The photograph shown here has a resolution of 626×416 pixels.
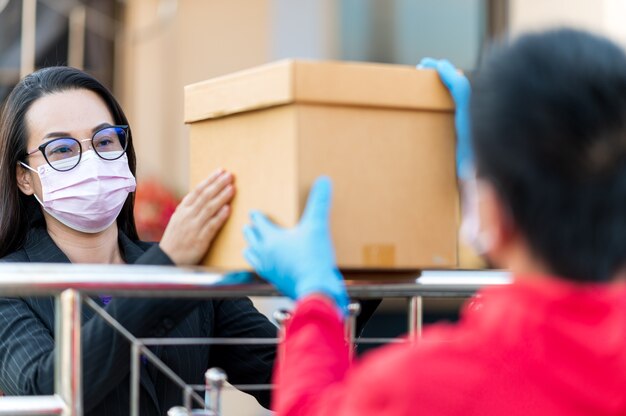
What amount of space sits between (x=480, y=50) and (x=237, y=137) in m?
4.40

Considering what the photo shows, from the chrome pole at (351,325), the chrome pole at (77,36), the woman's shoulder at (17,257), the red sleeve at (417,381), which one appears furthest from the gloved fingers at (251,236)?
the chrome pole at (77,36)

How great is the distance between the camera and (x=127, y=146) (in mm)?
2439

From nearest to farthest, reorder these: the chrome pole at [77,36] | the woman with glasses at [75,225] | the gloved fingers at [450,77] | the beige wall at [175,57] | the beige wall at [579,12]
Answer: the gloved fingers at [450,77], the woman with glasses at [75,225], the beige wall at [579,12], the beige wall at [175,57], the chrome pole at [77,36]

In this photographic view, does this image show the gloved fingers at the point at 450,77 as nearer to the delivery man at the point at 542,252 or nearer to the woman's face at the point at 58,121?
the delivery man at the point at 542,252

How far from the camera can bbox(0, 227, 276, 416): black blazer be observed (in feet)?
6.30

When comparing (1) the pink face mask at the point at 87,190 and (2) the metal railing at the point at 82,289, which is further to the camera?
(1) the pink face mask at the point at 87,190

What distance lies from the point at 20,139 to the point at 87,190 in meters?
0.24

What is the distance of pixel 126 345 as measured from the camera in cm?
193

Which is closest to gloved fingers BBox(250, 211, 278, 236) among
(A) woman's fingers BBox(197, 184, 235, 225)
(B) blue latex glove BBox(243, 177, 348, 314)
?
(B) blue latex glove BBox(243, 177, 348, 314)

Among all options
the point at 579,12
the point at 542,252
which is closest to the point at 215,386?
the point at 542,252

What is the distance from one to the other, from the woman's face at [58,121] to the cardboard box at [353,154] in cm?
60

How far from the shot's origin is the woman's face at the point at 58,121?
2.36m

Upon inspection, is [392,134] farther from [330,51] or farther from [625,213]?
[330,51]

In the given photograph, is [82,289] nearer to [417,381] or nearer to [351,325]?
[351,325]
